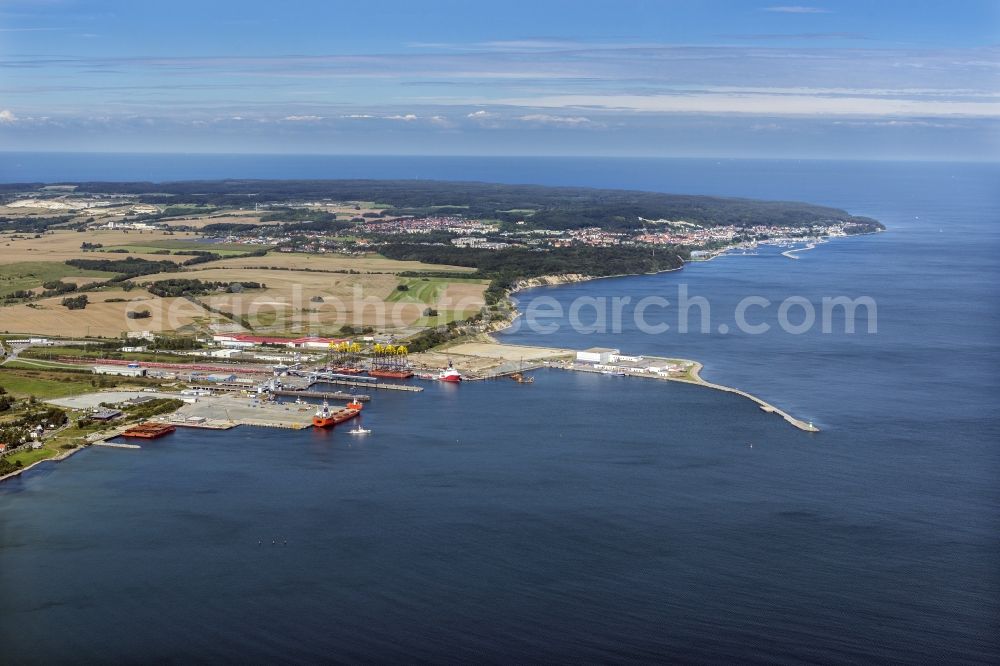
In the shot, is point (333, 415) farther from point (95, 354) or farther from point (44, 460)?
point (95, 354)

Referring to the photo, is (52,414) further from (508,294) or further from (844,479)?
(508,294)

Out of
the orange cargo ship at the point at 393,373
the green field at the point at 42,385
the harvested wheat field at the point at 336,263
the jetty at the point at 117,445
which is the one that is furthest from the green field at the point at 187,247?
the jetty at the point at 117,445

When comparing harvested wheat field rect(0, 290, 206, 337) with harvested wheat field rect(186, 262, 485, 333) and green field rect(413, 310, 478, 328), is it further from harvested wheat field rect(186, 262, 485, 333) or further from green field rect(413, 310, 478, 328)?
green field rect(413, 310, 478, 328)

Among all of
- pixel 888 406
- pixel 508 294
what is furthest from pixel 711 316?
pixel 888 406

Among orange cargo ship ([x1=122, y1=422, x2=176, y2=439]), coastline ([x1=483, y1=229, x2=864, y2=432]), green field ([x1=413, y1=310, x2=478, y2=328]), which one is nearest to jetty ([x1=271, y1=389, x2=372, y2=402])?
orange cargo ship ([x1=122, y1=422, x2=176, y2=439])

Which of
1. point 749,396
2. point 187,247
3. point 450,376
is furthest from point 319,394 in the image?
point 187,247

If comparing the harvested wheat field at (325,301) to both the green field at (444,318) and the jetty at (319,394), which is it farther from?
the jetty at (319,394)
